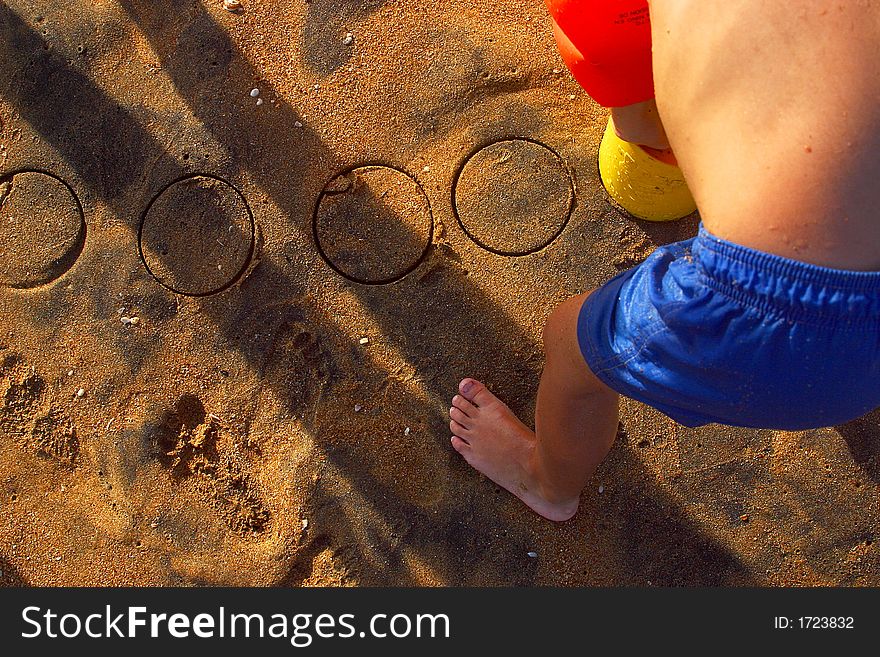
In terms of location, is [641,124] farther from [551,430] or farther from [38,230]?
[38,230]

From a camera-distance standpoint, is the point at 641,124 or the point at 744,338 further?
the point at 641,124

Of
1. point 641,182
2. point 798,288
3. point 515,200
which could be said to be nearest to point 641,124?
point 641,182

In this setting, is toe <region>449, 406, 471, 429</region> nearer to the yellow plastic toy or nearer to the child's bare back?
the yellow plastic toy

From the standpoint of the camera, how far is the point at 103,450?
7.06 ft

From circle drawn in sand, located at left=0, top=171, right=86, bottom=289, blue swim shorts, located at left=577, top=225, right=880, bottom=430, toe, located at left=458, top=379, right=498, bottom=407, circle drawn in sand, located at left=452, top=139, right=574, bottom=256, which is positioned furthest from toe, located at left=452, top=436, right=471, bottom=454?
circle drawn in sand, located at left=0, top=171, right=86, bottom=289

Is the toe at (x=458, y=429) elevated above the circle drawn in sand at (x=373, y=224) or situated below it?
below

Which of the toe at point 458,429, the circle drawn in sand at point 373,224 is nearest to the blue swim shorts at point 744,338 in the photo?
the toe at point 458,429

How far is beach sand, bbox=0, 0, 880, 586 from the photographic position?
2107 mm

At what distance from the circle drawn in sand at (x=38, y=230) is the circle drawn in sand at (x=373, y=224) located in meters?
0.73

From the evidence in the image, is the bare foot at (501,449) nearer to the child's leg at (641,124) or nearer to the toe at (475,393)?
the toe at (475,393)

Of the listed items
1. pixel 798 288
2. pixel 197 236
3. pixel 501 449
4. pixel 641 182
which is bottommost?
pixel 501 449

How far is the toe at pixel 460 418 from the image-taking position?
2.09m

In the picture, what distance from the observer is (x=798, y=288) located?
44.8 inches

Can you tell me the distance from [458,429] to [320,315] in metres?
0.52
